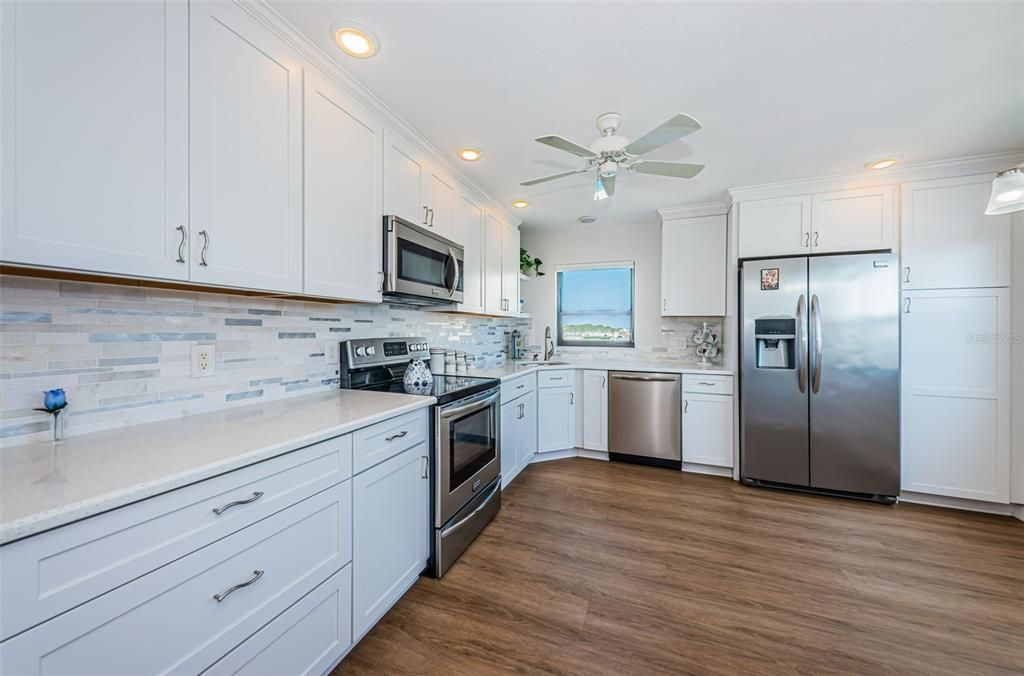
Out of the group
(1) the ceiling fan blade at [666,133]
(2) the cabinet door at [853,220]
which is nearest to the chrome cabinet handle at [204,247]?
(1) the ceiling fan blade at [666,133]

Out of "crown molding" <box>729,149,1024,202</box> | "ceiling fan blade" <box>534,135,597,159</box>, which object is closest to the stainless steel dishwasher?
"crown molding" <box>729,149,1024,202</box>

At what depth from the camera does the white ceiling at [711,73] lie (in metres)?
1.43

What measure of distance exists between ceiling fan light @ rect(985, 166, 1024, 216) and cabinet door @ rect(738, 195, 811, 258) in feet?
3.67

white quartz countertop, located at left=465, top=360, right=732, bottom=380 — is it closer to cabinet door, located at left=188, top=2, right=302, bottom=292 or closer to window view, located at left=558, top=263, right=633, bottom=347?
window view, located at left=558, top=263, right=633, bottom=347

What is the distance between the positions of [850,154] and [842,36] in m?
1.37

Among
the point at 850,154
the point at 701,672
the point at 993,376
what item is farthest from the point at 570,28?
the point at 993,376

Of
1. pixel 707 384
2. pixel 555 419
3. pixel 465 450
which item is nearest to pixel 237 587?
pixel 465 450

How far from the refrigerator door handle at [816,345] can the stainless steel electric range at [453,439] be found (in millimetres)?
2442

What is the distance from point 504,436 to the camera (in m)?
2.91

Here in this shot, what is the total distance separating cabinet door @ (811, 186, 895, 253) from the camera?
281 centimetres

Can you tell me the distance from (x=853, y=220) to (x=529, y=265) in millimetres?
2816

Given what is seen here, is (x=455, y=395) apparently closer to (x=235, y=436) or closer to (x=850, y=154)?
(x=235, y=436)

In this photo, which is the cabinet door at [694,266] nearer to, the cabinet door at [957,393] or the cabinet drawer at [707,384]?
the cabinet drawer at [707,384]

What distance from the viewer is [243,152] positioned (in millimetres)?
1342
